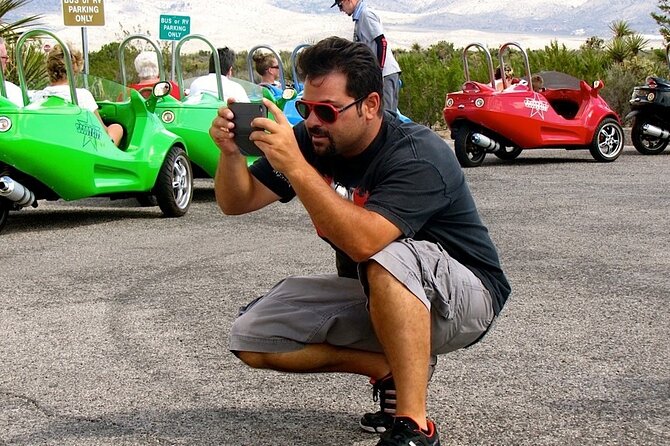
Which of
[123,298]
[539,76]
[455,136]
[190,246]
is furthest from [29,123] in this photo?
[539,76]

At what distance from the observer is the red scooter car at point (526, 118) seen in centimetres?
1452

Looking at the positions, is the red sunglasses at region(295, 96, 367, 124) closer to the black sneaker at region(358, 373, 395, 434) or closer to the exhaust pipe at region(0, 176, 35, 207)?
the black sneaker at region(358, 373, 395, 434)

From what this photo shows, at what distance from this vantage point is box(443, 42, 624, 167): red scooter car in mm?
14516

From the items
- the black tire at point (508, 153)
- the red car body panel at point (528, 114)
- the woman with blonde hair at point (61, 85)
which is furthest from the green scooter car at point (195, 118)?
the black tire at point (508, 153)

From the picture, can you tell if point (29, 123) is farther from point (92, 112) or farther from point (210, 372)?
point (210, 372)

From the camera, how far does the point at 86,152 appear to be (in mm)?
9219

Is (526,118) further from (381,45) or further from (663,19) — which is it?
(663,19)

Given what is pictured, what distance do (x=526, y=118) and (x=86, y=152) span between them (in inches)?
269

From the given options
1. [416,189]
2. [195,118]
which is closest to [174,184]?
[195,118]

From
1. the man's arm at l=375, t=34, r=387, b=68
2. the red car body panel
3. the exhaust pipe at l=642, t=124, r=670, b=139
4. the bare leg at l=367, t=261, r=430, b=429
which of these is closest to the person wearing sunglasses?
the bare leg at l=367, t=261, r=430, b=429

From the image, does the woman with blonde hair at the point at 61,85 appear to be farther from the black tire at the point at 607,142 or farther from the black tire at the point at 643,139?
the black tire at the point at 643,139

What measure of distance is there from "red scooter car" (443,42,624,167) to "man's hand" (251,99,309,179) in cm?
1098

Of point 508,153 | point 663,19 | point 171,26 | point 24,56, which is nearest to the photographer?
point 508,153

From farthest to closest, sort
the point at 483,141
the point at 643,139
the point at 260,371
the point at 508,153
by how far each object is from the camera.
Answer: the point at 643,139, the point at 508,153, the point at 483,141, the point at 260,371
